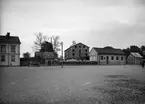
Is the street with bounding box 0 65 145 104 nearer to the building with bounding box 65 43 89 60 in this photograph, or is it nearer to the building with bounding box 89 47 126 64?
the building with bounding box 89 47 126 64

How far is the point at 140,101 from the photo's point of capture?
4668 millimetres

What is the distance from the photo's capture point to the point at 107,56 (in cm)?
5178

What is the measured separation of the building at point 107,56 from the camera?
166ft

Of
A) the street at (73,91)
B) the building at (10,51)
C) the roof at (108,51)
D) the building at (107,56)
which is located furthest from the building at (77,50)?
the street at (73,91)

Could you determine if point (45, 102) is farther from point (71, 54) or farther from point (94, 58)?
point (71, 54)

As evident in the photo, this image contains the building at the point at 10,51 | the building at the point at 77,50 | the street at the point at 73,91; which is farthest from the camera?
the building at the point at 77,50

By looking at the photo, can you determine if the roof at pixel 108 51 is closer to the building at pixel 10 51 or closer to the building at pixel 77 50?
the building at pixel 77 50

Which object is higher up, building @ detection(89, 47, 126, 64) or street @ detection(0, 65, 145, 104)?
building @ detection(89, 47, 126, 64)

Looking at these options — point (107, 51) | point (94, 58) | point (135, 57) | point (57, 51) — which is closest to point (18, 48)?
point (57, 51)

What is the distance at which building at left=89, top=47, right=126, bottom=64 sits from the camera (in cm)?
5052

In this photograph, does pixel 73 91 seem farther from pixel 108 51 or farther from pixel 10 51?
pixel 108 51

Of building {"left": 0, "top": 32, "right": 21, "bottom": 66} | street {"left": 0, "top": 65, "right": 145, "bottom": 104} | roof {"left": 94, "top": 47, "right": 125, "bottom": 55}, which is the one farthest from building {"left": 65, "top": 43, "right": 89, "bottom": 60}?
street {"left": 0, "top": 65, "right": 145, "bottom": 104}

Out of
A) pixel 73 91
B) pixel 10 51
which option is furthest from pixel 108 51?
pixel 73 91

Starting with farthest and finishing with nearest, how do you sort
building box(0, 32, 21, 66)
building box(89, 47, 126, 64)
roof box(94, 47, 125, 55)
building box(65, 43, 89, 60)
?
building box(65, 43, 89, 60) < roof box(94, 47, 125, 55) < building box(89, 47, 126, 64) < building box(0, 32, 21, 66)
